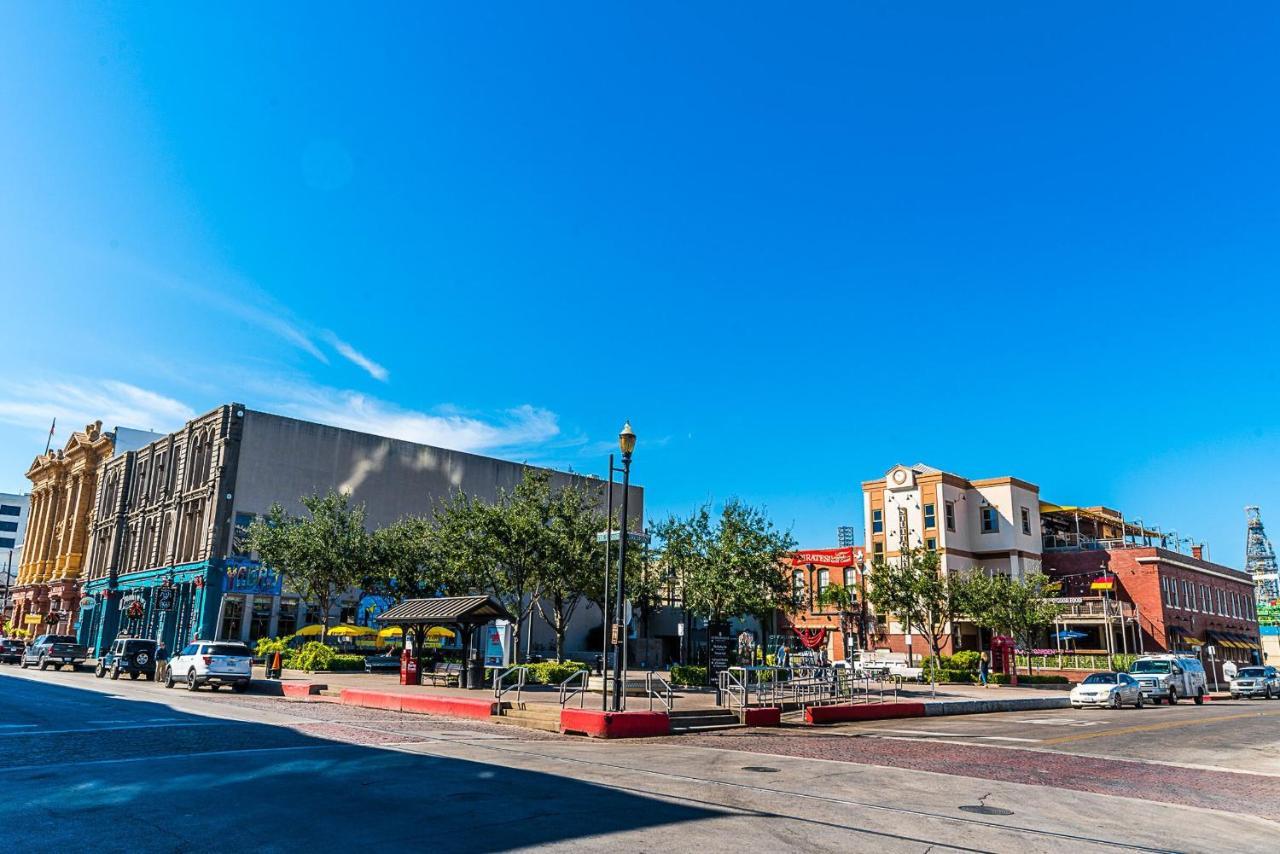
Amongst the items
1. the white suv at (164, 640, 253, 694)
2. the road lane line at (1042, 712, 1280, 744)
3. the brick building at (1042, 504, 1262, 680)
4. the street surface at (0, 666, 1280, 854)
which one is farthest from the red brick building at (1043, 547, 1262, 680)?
the white suv at (164, 640, 253, 694)

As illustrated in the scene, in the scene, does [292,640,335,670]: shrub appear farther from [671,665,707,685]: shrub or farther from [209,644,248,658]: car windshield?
[671,665,707,685]: shrub

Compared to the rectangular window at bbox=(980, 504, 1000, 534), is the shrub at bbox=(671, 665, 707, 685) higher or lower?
lower

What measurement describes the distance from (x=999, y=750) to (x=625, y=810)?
10991 millimetres

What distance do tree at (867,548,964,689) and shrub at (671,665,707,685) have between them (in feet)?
61.1

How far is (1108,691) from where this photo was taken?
3350 cm

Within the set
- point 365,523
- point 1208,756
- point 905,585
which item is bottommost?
point 1208,756

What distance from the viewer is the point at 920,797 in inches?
440

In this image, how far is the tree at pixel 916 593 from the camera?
4671 cm

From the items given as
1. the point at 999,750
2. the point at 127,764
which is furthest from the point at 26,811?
the point at 999,750

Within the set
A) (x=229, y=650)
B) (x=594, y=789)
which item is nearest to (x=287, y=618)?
(x=229, y=650)

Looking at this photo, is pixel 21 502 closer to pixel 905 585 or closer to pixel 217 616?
pixel 217 616

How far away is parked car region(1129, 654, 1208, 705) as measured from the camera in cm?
3709

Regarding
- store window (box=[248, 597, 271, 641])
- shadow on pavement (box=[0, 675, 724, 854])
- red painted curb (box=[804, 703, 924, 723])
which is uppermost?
store window (box=[248, 597, 271, 641])

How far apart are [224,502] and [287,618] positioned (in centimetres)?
865
